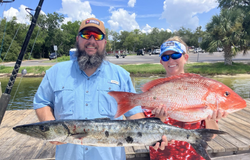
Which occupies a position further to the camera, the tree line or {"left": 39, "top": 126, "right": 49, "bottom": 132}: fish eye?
the tree line

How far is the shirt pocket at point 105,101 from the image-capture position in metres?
2.02

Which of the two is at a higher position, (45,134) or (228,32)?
(228,32)

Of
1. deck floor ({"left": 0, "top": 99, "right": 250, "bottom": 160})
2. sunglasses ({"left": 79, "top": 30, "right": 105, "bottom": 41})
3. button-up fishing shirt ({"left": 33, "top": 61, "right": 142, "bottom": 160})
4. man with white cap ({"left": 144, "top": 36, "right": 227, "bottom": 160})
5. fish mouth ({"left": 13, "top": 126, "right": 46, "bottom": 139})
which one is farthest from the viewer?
deck floor ({"left": 0, "top": 99, "right": 250, "bottom": 160})

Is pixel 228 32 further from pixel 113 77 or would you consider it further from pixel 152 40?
pixel 152 40

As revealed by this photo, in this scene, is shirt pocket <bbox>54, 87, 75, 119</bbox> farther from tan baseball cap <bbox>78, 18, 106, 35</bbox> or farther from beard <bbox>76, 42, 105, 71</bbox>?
tan baseball cap <bbox>78, 18, 106, 35</bbox>

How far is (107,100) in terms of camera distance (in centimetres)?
206

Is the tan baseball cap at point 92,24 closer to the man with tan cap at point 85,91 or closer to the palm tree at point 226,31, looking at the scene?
the man with tan cap at point 85,91

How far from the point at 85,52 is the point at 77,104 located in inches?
28.4

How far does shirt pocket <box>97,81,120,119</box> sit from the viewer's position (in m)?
2.02

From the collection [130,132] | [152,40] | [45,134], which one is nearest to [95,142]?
[130,132]

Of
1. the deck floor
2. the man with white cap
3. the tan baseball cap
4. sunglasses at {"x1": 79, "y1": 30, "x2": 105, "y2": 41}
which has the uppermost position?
the tan baseball cap

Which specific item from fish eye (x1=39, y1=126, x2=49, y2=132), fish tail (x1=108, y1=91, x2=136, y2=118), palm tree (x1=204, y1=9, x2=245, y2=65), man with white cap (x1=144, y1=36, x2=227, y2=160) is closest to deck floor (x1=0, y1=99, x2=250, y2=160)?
man with white cap (x1=144, y1=36, x2=227, y2=160)

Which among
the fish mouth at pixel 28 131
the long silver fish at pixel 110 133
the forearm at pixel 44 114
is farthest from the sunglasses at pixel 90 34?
the fish mouth at pixel 28 131

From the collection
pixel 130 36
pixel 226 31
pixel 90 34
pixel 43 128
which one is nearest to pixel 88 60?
pixel 90 34
